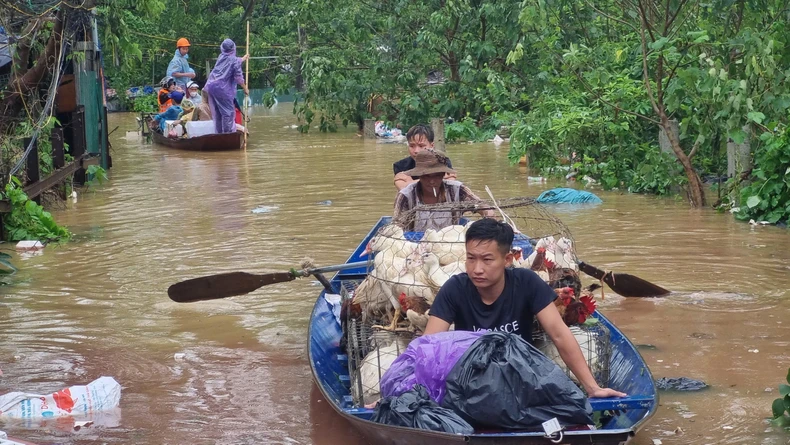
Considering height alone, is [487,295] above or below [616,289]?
above

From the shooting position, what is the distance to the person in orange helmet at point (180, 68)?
21.9 m

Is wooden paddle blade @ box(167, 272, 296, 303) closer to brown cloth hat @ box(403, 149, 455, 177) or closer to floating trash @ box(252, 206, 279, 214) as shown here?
brown cloth hat @ box(403, 149, 455, 177)

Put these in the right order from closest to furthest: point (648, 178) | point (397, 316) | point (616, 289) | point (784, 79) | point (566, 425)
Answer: point (566, 425) → point (397, 316) → point (616, 289) → point (784, 79) → point (648, 178)

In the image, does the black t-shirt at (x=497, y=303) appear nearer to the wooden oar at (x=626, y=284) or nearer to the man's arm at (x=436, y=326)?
the man's arm at (x=436, y=326)

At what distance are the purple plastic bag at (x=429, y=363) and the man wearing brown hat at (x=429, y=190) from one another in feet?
8.06

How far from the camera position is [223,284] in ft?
21.8

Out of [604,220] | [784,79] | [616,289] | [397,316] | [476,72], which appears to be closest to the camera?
[397,316]

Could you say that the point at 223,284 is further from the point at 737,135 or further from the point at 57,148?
the point at 57,148

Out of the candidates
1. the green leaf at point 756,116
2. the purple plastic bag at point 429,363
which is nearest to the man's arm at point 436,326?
the purple plastic bag at point 429,363

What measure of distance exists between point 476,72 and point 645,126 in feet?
20.3

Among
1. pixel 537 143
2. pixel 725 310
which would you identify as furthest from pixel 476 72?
pixel 725 310

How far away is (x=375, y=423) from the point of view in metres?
4.05

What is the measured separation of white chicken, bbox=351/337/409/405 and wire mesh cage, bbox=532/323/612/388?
2.19 ft

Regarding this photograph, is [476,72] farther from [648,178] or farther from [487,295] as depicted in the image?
[487,295]
